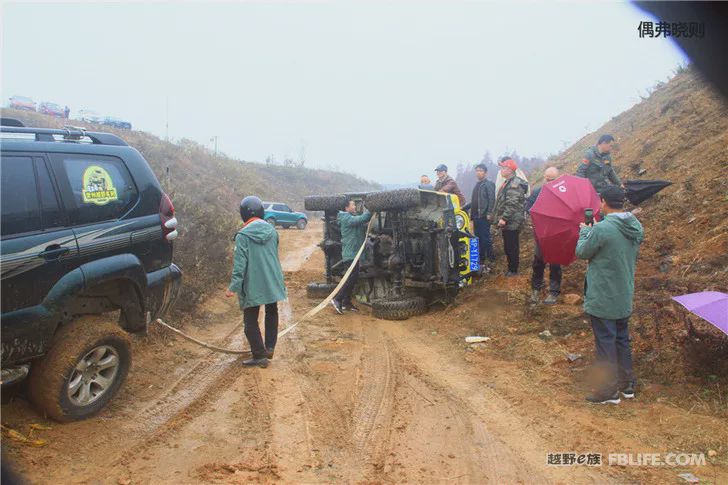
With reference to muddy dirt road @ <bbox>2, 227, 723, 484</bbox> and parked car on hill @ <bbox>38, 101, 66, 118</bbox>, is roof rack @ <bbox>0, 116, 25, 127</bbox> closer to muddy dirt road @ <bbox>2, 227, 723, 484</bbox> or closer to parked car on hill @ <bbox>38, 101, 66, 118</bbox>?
muddy dirt road @ <bbox>2, 227, 723, 484</bbox>

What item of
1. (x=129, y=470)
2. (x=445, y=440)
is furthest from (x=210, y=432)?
(x=445, y=440)

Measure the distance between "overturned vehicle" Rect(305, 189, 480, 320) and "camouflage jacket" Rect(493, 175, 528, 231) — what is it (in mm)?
635

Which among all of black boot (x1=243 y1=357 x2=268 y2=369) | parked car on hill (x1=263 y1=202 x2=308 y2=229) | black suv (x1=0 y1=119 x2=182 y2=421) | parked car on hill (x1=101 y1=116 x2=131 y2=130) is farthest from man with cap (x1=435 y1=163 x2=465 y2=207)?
parked car on hill (x1=101 y1=116 x2=131 y2=130)

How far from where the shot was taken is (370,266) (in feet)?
27.1

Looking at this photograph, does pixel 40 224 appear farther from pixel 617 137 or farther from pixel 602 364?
pixel 617 137

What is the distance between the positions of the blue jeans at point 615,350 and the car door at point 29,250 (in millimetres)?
4387

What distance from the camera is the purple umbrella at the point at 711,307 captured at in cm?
366

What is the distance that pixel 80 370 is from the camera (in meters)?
3.92

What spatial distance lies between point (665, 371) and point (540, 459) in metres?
1.95

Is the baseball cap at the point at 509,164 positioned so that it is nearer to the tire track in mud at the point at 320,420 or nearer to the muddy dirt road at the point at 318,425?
the muddy dirt road at the point at 318,425

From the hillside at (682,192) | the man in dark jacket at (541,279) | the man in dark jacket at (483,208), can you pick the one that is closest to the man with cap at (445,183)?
the man in dark jacket at (483,208)

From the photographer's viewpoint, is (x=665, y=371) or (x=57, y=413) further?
(x=665, y=371)

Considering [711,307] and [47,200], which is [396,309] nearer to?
[711,307]

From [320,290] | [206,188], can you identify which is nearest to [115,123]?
[206,188]
